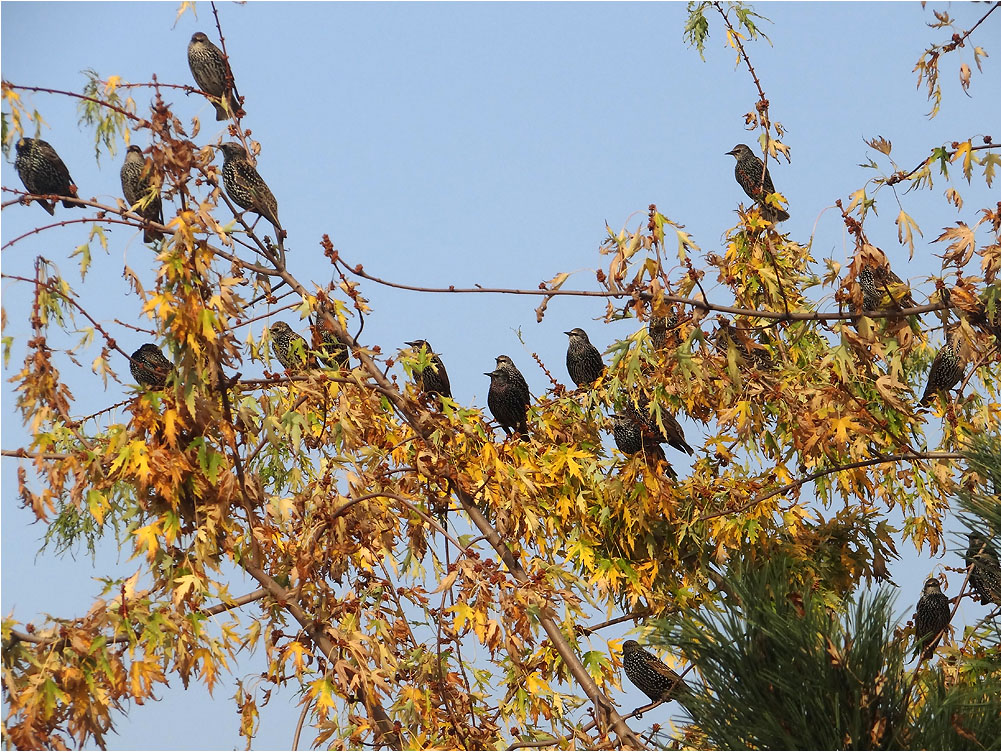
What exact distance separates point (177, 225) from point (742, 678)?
241cm

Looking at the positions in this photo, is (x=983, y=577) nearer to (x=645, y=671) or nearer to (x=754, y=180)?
(x=645, y=671)

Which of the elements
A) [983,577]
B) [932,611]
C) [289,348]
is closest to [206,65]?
[289,348]

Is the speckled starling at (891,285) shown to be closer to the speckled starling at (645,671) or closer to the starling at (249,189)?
the speckled starling at (645,671)

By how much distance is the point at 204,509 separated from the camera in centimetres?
431

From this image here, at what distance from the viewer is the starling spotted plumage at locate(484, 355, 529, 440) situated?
6.23 m

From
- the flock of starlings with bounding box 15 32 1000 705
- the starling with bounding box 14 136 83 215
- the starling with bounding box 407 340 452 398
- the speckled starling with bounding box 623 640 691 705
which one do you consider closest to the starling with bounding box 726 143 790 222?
the flock of starlings with bounding box 15 32 1000 705

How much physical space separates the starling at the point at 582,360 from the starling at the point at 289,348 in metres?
1.57

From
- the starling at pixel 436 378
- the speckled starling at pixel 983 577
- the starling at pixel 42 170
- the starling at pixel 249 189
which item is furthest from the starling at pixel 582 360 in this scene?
the starling at pixel 42 170

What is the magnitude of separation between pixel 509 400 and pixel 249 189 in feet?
5.82

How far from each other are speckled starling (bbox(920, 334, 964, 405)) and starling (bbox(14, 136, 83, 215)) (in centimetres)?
443

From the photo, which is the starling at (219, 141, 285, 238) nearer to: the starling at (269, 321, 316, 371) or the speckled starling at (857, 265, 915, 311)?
the starling at (269, 321, 316, 371)

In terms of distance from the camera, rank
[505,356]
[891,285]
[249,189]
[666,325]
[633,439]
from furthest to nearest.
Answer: [505,356], [633,439], [249,189], [666,325], [891,285]

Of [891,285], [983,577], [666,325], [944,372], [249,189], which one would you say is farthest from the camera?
[944,372]

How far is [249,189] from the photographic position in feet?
17.7
